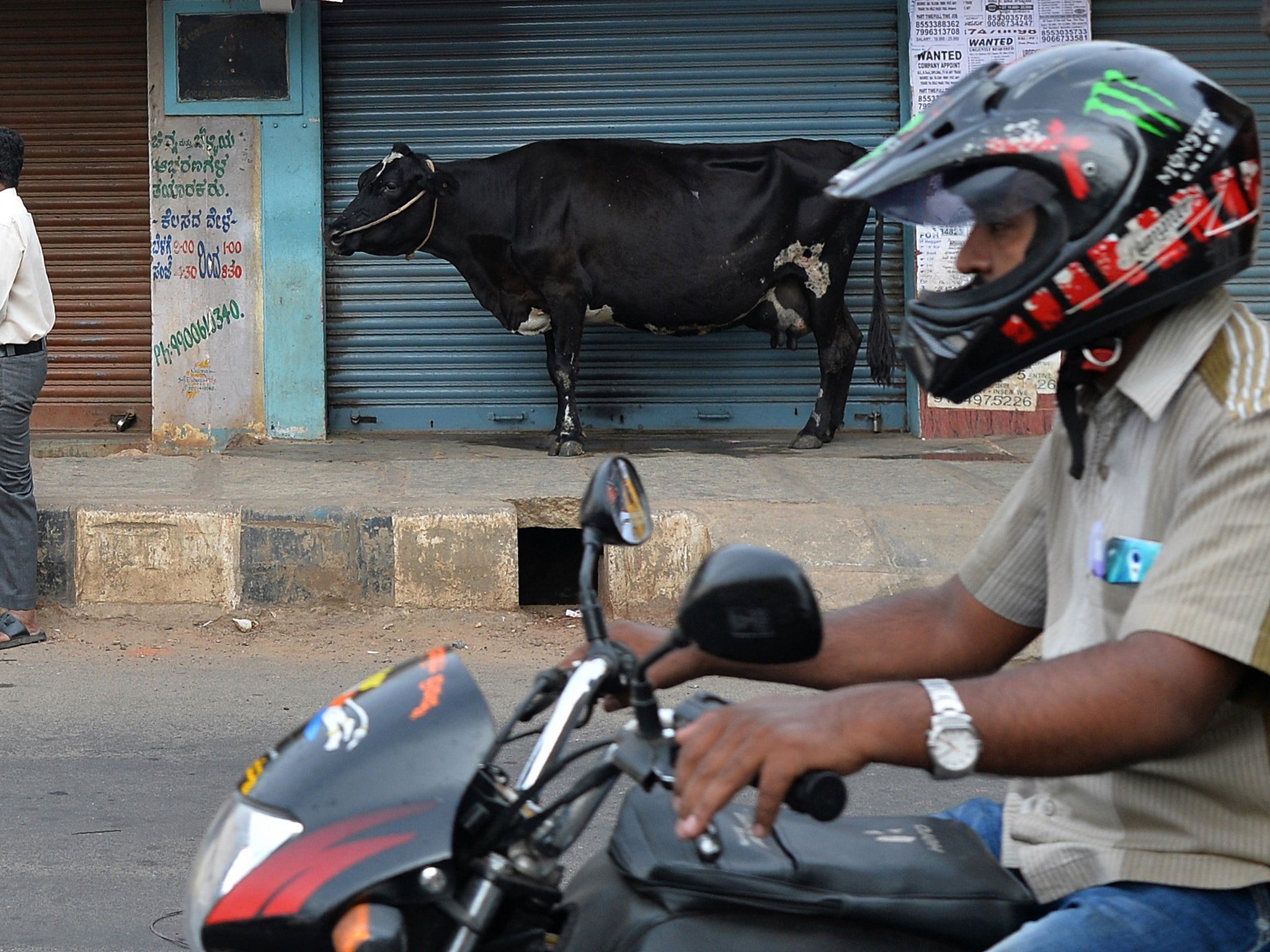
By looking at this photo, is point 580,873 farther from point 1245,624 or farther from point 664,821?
point 1245,624

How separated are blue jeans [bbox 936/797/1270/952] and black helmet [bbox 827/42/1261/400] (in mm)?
608

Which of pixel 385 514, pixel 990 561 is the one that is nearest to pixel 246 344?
pixel 385 514

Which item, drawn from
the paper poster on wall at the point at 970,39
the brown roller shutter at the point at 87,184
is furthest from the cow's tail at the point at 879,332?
the brown roller shutter at the point at 87,184

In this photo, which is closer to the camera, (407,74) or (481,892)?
(481,892)

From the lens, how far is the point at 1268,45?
386 inches

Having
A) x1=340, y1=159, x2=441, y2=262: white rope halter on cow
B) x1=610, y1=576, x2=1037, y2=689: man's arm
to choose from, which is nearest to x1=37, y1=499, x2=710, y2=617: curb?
x1=340, y1=159, x2=441, y2=262: white rope halter on cow

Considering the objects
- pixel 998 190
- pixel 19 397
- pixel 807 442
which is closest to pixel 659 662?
pixel 998 190

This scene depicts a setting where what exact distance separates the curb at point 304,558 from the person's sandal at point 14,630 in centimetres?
42

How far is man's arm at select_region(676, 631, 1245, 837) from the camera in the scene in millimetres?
1449

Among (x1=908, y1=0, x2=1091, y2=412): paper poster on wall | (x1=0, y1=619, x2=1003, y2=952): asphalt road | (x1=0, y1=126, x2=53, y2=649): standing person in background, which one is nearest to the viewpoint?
(x1=0, y1=619, x2=1003, y2=952): asphalt road

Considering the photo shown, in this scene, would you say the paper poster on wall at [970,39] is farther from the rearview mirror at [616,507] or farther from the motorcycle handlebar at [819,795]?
the motorcycle handlebar at [819,795]

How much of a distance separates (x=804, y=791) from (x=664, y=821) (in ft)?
0.73

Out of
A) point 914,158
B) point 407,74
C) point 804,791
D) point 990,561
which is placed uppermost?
point 407,74

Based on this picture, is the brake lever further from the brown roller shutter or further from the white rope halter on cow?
the brown roller shutter
